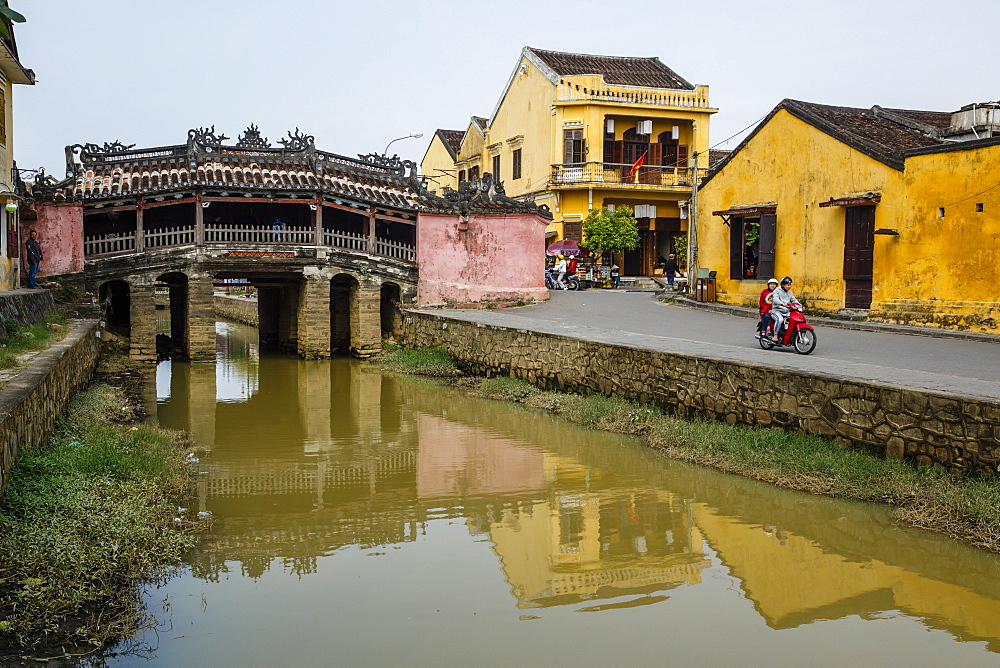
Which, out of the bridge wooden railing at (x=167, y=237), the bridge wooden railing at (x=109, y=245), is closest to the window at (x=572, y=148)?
the bridge wooden railing at (x=167, y=237)

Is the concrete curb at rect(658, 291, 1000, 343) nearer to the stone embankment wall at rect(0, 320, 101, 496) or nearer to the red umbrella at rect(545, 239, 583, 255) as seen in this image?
the red umbrella at rect(545, 239, 583, 255)

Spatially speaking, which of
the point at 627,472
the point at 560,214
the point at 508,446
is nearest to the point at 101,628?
the point at 627,472

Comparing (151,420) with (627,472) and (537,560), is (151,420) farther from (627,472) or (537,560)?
(537,560)

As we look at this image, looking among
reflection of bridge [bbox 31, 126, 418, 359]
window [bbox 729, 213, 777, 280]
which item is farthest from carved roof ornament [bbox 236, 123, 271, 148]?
window [bbox 729, 213, 777, 280]

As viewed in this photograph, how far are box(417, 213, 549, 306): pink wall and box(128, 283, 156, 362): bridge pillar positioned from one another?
664 cm

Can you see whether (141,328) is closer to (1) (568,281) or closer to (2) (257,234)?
(2) (257,234)

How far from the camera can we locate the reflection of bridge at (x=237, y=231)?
2109cm

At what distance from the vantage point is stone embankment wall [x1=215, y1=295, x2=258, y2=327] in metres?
36.7

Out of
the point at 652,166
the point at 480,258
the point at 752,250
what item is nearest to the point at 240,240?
the point at 480,258

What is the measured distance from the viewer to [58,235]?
20766 mm

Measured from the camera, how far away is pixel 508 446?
37.2 feet

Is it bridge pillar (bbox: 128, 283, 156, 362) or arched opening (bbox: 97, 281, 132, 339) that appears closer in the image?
bridge pillar (bbox: 128, 283, 156, 362)

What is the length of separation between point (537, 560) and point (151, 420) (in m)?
8.40

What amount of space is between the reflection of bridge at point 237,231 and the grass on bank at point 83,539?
12917mm
